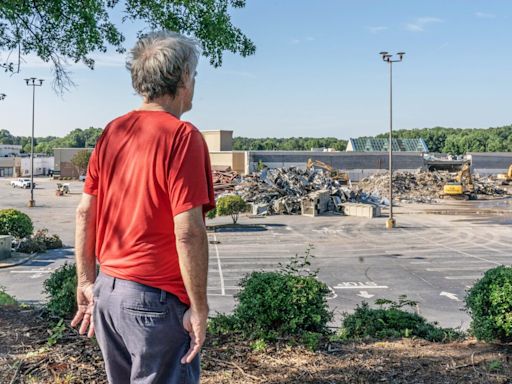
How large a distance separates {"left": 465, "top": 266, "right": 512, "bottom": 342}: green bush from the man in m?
4.13

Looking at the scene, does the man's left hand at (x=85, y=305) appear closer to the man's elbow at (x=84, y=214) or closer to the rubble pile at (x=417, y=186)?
the man's elbow at (x=84, y=214)

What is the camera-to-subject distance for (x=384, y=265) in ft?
62.1

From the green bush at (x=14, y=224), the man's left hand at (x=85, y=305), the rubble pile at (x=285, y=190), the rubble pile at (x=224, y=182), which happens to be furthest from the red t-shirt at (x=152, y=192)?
the rubble pile at (x=224, y=182)

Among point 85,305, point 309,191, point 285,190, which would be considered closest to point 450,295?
point 85,305

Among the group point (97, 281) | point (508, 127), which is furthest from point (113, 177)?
point (508, 127)

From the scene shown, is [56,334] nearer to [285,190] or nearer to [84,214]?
[84,214]

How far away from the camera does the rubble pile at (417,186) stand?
51.6 meters

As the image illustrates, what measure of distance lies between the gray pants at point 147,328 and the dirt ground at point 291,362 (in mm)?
1995

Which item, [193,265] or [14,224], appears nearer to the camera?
[193,265]

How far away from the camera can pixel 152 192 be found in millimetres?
2346

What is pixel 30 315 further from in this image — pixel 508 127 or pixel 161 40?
pixel 508 127

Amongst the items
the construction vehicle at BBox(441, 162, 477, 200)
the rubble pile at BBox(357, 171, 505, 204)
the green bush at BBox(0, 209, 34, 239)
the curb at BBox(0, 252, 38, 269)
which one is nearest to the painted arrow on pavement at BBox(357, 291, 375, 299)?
the curb at BBox(0, 252, 38, 269)

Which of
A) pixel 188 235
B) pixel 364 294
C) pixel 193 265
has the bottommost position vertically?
pixel 364 294

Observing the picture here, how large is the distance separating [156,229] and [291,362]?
Result: 115 inches
